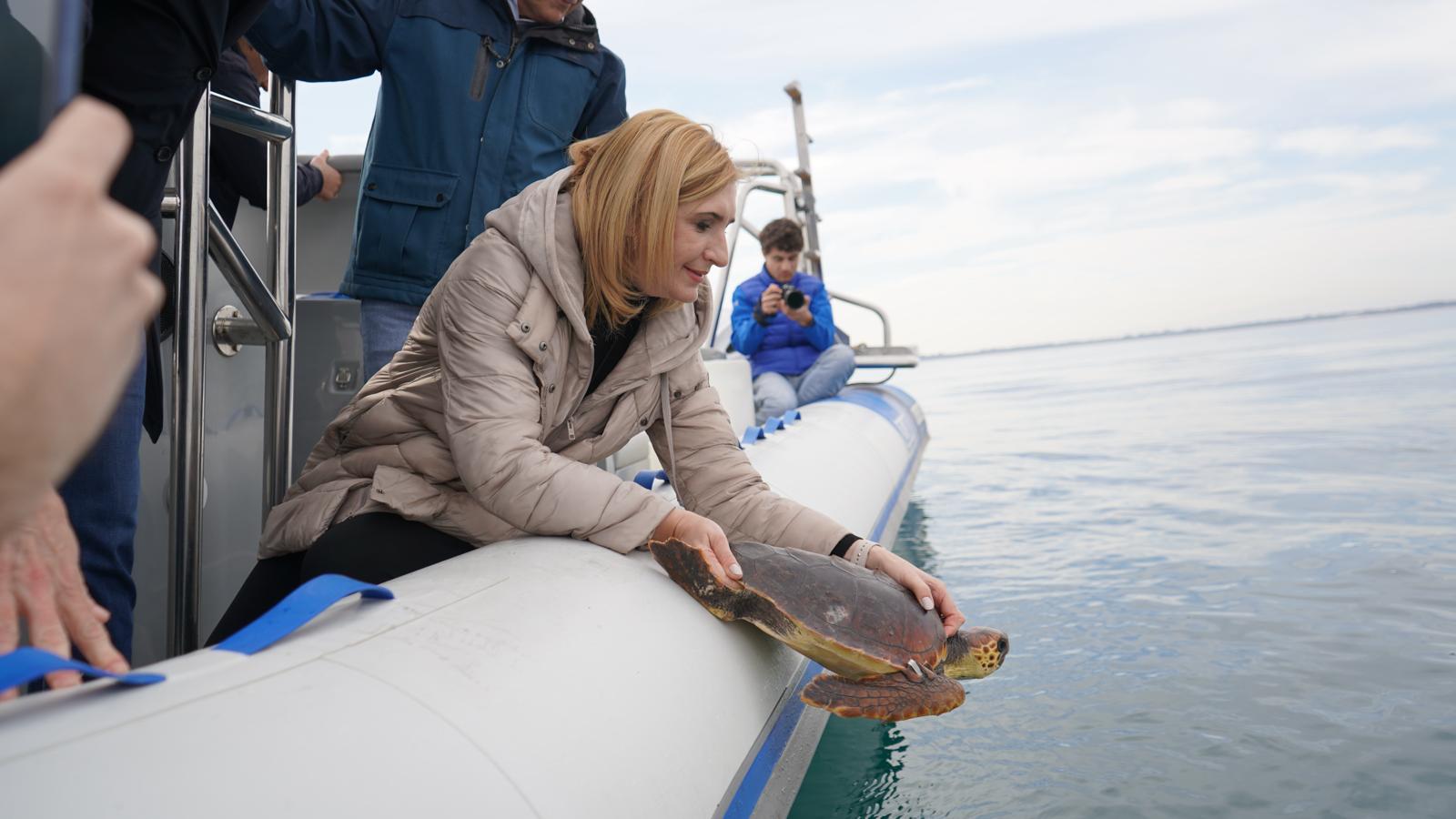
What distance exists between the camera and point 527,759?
94 centimetres

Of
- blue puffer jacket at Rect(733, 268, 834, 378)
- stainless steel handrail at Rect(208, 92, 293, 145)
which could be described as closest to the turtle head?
stainless steel handrail at Rect(208, 92, 293, 145)

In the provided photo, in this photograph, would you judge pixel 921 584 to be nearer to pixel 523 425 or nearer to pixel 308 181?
pixel 523 425

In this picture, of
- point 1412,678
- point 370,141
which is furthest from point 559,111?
point 1412,678

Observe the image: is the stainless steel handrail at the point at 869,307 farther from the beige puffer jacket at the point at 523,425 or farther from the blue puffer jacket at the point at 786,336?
the beige puffer jacket at the point at 523,425

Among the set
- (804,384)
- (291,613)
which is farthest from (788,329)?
(291,613)

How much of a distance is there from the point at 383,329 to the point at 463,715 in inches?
48.1

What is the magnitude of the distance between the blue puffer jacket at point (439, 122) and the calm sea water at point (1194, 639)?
1.30 metres

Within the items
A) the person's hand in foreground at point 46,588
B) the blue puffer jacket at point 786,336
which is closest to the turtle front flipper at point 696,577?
the person's hand in foreground at point 46,588

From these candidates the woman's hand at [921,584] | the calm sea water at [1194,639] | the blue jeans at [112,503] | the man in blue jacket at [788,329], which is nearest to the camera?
the blue jeans at [112,503]

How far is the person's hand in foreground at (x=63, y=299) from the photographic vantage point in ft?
1.17

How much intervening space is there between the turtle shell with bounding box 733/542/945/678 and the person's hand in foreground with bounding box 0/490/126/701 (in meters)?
0.82

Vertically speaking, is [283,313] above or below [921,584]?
above

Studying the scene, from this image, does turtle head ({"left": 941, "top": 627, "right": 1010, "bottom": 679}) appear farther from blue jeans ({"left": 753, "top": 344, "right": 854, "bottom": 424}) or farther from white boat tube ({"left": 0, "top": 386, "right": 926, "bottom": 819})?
blue jeans ({"left": 753, "top": 344, "right": 854, "bottom": 424})

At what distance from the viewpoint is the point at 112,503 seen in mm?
1248
